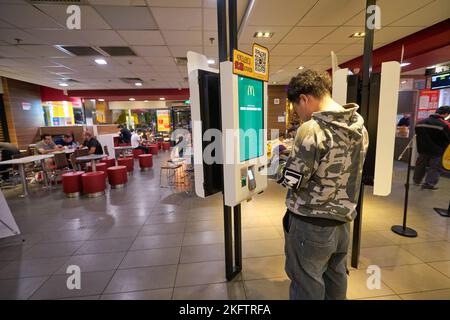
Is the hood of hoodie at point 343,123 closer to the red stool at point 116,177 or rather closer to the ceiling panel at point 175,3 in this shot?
the ceiling panel at point 175,3

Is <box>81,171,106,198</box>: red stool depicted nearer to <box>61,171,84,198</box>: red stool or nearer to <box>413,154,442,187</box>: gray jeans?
<box>61,171,84,198</box>: red stool

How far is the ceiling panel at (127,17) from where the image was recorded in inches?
135

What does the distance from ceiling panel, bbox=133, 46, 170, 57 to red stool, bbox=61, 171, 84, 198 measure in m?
3.14

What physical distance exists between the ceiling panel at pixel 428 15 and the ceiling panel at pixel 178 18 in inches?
136

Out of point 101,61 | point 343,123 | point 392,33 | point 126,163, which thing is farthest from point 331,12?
point 126,163

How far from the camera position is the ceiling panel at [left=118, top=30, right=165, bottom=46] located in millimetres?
4332

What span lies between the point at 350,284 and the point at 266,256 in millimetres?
853

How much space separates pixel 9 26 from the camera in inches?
156

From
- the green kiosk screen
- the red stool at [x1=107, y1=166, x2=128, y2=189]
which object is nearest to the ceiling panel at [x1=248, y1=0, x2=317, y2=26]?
the green kiosk screen

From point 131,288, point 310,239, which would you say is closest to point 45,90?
point 131,288

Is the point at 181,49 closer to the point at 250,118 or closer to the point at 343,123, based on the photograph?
the point at 250,118

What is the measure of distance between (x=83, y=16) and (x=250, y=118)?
3.48 meters

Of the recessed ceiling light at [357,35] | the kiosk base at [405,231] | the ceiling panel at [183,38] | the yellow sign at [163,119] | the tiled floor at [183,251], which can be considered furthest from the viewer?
the yellow sign at [163,119]

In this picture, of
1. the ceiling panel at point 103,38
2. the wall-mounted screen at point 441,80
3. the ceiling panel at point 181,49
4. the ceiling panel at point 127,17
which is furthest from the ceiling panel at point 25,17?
the wall-mounted screen at point 441,80
